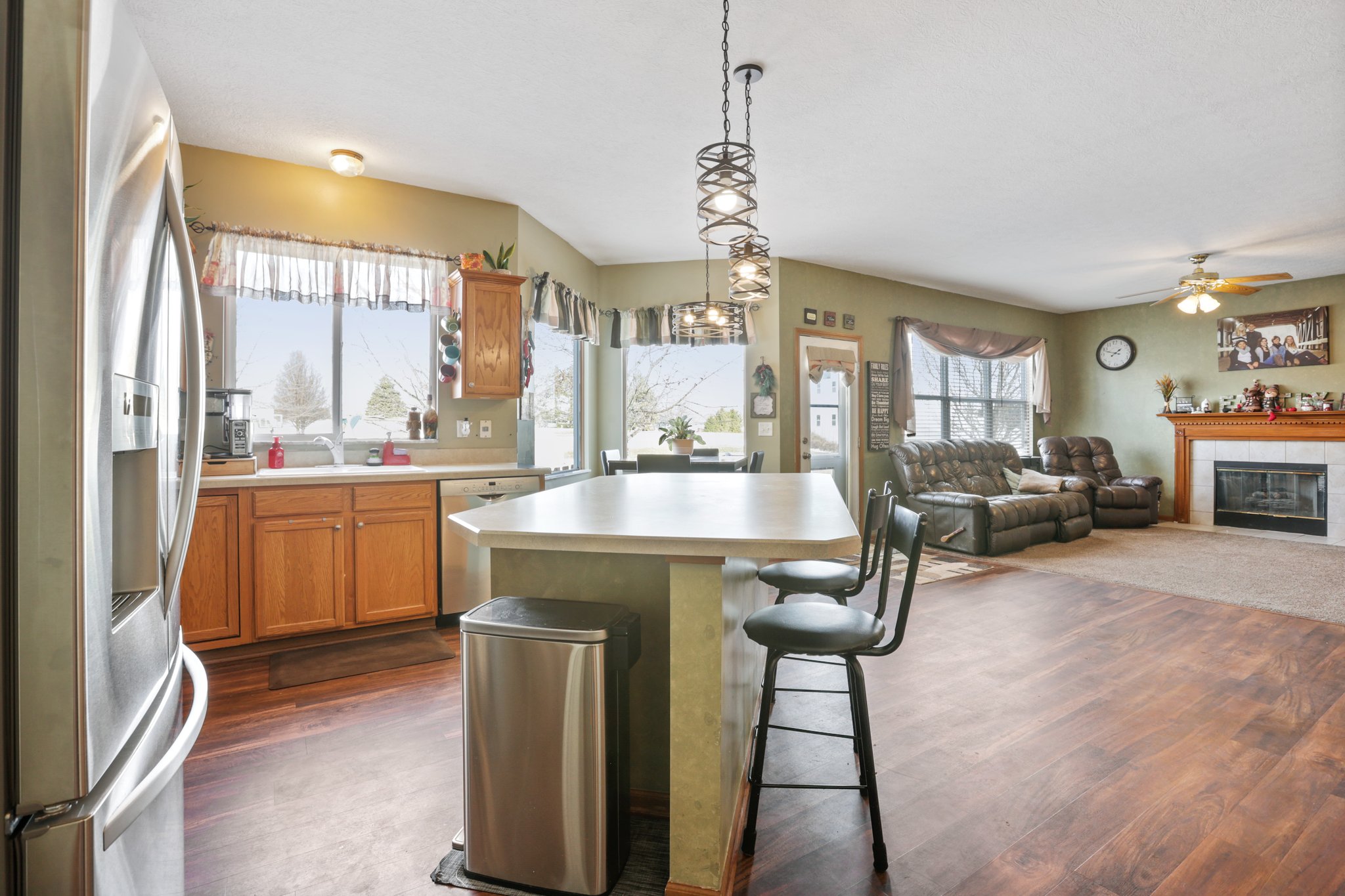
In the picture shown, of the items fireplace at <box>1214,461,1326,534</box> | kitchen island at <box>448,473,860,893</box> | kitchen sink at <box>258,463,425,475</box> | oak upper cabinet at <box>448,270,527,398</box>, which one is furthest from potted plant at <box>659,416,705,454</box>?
fireplace at <box>1214,461,1326,534</box>

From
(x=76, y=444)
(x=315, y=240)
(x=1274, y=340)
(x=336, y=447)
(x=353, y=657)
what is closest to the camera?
(x=76, y=444)

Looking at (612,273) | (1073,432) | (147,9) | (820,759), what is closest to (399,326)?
(147,9)

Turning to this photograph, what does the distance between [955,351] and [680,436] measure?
369cm

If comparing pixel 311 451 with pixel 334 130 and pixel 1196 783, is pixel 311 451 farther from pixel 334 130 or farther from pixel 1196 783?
pixel 1196 783

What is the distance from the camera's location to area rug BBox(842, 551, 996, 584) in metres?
4.76

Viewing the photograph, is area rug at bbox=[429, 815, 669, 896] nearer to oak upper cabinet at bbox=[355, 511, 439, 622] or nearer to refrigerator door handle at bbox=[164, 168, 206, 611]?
refrigerator door handle at bbox=[164, 168, 206, 611]

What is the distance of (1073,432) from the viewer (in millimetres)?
8586

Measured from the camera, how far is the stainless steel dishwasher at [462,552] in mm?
3625

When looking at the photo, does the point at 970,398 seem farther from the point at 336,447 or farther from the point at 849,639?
the point at 849,639

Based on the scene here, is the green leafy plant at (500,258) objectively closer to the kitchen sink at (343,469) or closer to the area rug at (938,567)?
the kitchen sink at (343,469)

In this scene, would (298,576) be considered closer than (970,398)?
Yes

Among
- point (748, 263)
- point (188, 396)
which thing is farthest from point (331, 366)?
point (188, 396)

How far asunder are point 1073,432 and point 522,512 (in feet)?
28.9

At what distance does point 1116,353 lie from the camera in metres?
8.09
